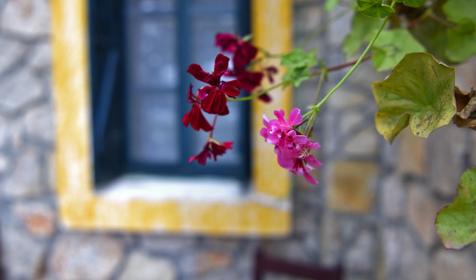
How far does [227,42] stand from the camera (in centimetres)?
59

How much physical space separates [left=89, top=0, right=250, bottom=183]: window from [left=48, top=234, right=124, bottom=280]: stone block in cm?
25

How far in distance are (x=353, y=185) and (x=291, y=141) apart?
1274mm

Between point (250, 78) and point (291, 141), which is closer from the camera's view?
point (291, 141)

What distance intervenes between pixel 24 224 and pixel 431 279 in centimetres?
153

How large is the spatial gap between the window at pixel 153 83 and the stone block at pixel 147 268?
343 mm

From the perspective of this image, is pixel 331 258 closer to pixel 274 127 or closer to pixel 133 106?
pixel 133 106

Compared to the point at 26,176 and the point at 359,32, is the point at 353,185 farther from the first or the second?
the point at 26,176

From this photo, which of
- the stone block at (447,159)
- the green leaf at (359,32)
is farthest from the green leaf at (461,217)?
the stone block at (447,159)

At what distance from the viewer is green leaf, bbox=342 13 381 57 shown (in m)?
0.57

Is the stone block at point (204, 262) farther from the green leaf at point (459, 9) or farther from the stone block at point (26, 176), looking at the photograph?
the green leaf at point (459, 9)

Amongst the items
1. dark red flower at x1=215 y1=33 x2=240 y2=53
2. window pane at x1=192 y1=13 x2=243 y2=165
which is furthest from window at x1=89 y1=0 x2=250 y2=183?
dark red flower at x1=215 y1=33 x2=240 y2=53

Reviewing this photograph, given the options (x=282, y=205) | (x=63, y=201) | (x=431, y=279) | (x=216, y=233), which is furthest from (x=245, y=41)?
(x=63, y=201)

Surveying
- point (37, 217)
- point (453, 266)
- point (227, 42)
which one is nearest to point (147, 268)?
point (37, 217)

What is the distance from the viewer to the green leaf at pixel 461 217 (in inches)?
15.2
